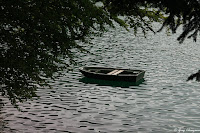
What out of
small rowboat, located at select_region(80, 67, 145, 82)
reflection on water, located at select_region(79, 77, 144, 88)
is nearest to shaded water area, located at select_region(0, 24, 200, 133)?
reflection on water, located at select_region(79, 77, 144, 88)

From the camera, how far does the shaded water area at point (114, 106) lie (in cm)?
1898

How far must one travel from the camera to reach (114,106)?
77.0ft

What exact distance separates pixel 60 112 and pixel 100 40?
124ft

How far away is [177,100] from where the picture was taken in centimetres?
2548

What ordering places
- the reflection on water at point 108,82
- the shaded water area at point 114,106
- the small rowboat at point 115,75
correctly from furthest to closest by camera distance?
the small rowboat at point 115,75 → the reflection on water at point 108,82 → the shaded water area at point 114,106

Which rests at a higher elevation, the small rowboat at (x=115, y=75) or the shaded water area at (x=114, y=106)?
the small rowboat at (x=115, y=75)

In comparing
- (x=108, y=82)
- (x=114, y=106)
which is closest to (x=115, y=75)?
(x=108, y=82)

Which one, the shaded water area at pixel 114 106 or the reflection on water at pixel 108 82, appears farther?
the reflection on water at pixel 108 82

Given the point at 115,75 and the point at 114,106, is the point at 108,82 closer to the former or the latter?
the point at 115,75

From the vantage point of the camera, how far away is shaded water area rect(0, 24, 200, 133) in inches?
747

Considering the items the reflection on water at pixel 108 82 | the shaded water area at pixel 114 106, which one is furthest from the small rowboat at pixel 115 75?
the shaded water area at pixel 114 106

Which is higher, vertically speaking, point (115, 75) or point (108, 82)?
point (115, 75)

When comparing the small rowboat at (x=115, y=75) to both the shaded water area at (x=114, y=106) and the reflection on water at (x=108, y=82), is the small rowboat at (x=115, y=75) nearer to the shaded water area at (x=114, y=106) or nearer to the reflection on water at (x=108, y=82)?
the reflection on water at (x=108, y=82)

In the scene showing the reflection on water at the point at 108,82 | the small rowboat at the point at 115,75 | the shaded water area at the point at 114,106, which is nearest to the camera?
the shaded water area at the point at 114,106
